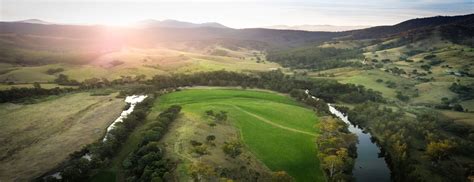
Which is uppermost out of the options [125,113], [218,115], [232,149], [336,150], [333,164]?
[218,115]

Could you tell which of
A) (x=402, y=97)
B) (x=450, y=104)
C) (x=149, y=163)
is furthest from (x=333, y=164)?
(x=402, y=97)

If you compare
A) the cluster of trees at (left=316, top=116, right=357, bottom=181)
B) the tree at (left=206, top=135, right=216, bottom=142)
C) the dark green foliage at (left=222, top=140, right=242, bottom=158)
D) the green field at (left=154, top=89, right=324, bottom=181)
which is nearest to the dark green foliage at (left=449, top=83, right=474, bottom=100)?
the green field at (left=154, top=89, right=324, bottom=181)

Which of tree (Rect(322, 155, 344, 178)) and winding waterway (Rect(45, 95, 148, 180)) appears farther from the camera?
winding waterway (Rect(45, 95, 148, 180))

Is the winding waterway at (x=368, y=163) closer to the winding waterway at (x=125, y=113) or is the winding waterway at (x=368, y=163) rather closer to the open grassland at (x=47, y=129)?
the winding waterway at (x=125, y=113)

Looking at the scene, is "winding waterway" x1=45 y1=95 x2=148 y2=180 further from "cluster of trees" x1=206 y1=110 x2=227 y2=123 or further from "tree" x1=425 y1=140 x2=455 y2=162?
"tree" x1=425 y1=140 x2=455 y2=162

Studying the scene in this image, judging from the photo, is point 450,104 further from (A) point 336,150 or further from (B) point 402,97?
(A) point 336,150

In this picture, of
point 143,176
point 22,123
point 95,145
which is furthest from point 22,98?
point 143,176

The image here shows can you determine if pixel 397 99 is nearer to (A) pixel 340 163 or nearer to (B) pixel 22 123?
(A) pixel 340 163
